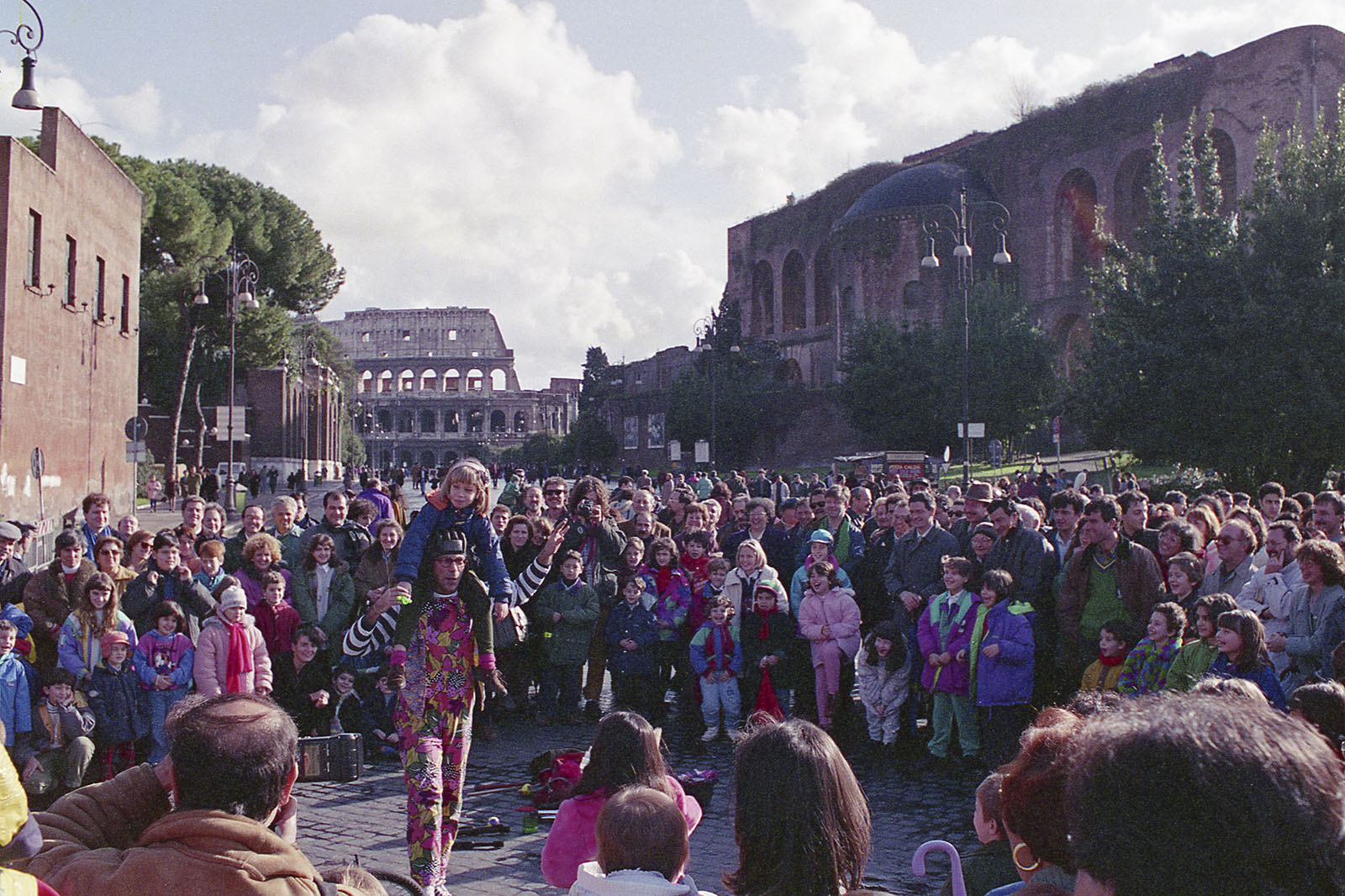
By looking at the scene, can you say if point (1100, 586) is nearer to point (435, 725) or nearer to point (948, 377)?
point (435, 725)

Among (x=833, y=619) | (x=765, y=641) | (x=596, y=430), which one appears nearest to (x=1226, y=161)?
(x=596, y=430)

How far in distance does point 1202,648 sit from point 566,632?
529 centimetres

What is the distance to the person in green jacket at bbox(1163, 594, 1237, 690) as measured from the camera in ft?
22.0

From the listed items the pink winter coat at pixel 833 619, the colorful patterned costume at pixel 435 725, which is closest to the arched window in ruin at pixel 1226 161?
the pink winter coat at pixel 833 619

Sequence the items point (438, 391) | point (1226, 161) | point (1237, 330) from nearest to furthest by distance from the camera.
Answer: point (1237, 330)
point (1226, 161)
point (438, 391)

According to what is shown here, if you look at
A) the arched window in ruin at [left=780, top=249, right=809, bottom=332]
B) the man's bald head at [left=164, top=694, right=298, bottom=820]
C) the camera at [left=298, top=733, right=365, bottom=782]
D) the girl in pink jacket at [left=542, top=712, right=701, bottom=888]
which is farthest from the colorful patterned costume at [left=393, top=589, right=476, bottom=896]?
the arched window in ruin at [left=780, top=249, right=809, bottom=332]

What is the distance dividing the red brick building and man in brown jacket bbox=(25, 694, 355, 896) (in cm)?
2079

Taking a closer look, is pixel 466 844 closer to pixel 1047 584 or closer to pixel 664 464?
pixel 1047 584

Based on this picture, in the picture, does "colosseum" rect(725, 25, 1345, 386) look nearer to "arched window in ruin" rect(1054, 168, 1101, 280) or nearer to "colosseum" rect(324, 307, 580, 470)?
"arched window in ruin" rect(1054, 168, 1101, 280)

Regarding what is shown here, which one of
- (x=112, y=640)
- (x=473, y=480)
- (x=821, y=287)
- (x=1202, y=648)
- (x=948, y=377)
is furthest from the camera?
(x=821, y=287)

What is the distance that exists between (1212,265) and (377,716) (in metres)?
22.2

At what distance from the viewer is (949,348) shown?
147ft

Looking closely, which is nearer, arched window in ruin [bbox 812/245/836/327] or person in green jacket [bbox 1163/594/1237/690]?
person in green jacket [bbox 1163/594/1237/690]

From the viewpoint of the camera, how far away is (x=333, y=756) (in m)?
4.35
